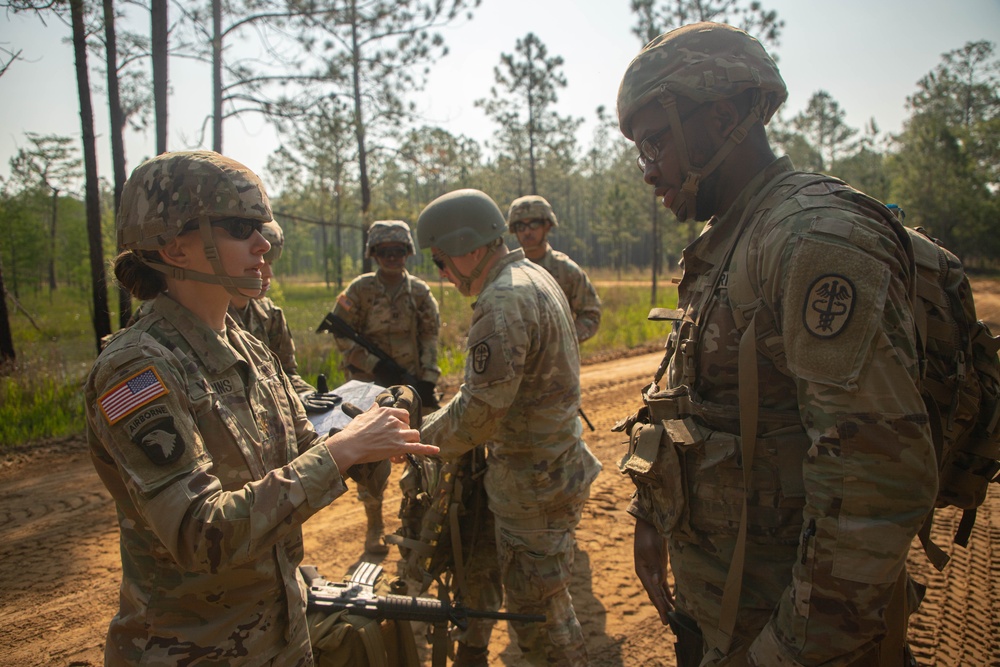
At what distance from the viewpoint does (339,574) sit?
4.16m

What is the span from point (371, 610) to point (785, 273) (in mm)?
2030

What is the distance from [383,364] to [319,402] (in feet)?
10.9

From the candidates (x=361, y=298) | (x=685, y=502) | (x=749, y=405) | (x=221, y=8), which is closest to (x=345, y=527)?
(x=361, y=298)

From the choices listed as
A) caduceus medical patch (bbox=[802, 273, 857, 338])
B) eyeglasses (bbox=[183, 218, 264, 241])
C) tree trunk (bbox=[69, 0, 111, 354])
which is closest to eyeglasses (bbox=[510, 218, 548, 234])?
eyeglasses (bbox=[183, 218, 264, 241])

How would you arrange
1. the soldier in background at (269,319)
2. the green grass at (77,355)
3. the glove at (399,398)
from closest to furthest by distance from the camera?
the glove at (399,398)
the soldier in background at (269,319)
the green grass at (77,355)

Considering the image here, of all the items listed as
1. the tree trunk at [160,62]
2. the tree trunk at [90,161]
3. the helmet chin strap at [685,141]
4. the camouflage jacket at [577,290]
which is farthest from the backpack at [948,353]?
the tree trunk at [160,62]

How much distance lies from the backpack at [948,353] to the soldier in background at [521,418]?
1.23 meters

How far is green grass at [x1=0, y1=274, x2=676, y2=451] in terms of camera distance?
6.70m

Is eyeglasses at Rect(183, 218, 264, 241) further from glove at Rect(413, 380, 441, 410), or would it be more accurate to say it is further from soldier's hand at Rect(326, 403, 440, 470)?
glove at Rect(413, 380, 441, 410)

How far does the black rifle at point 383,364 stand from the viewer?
18.5ft

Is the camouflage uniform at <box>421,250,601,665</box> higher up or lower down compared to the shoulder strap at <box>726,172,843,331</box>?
lower down

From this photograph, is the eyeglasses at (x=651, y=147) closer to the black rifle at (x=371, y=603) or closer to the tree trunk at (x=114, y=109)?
the black rifle at (x=371, y=603)

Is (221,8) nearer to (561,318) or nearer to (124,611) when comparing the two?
(561,318)

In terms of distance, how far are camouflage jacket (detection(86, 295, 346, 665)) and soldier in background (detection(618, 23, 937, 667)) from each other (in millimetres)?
1091
